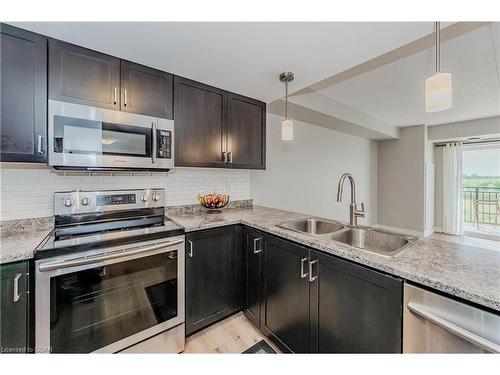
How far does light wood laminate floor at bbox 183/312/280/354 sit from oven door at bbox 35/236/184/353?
0.30 m

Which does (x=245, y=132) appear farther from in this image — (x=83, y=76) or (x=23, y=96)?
(x=23, y=96)

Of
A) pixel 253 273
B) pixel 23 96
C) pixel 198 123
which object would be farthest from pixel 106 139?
pixel 253 273

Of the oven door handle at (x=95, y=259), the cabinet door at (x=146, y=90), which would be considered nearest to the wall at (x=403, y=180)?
the cabinet door at (x=146, y=90)

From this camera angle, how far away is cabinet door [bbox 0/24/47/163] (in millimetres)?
1265

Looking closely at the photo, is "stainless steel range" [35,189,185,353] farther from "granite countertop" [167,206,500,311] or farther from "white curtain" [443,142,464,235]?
"white curtain" [443,142,464,235]

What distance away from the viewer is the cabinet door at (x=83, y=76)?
55.6 inches

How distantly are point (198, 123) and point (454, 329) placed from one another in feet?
6.96

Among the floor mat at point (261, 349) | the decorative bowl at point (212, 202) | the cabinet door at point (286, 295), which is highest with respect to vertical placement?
the decorative bowl at point (212, 202)

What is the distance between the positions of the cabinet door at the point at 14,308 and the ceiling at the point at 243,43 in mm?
1393

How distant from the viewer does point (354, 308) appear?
1.14 m

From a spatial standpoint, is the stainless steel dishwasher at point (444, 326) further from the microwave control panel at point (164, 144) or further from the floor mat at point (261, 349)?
the microwave control panel at point (164, 144)

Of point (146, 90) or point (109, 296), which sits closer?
point (109, 296)
